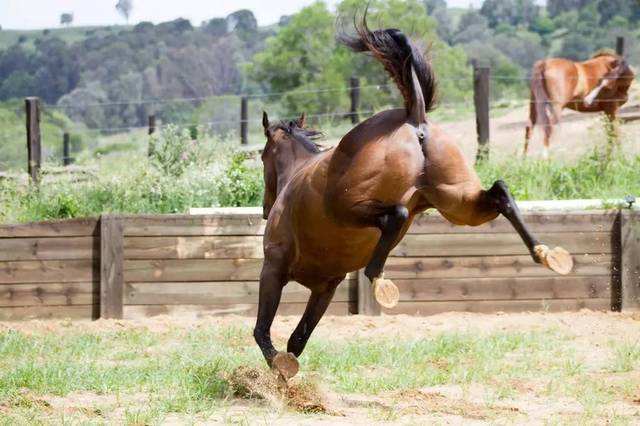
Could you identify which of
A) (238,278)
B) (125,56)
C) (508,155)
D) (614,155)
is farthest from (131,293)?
(125,56)

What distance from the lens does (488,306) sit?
9352mm

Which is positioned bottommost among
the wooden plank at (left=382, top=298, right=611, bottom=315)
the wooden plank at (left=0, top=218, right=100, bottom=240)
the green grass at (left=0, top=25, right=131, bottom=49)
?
the wooden plank at (left=382, top=298, right=611, bottom=315)

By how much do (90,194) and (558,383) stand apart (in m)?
7.06

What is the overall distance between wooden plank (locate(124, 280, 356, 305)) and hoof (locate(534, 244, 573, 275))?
4173 mm

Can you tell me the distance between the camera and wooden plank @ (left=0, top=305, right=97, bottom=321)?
30.1ft

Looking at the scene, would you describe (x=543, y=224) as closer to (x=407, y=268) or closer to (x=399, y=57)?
(x=407, y=268)

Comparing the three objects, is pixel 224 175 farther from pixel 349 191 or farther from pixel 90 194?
pixel 349 191

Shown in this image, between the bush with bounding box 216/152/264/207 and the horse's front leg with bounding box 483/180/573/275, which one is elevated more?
the horse's front leg with bounding box 483/180/573/275

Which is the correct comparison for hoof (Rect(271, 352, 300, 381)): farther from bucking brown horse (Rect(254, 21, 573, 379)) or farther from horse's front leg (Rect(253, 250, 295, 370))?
horse's front leg (Rect(253, 250, 295, 370))

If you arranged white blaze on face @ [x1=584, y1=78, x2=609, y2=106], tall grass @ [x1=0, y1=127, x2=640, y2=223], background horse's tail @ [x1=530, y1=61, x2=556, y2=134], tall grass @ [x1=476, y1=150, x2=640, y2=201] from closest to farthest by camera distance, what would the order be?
1. tall grass @ [x1=0, y1=127, x2=640, y2=223]
2. tall grass @ [x1=476, y1=150, x2=640, y2=201]
3. background horse's tail @ [x1=530, y1=61, x2=556, y2=134]
4. white blaze on face @ [x1=584, y1=78, x2=609, y2=106]

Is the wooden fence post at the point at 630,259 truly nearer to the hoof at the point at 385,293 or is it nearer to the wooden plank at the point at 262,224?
the wooden plank at the point at 262,224

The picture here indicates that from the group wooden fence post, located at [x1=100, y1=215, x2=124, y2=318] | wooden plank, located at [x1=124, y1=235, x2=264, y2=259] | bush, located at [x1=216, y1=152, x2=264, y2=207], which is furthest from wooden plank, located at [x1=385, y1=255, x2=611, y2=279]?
bush, located at [x1=216, y1=152, x2=264, y2=207]

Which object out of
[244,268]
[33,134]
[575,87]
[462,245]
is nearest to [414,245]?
[462,245]

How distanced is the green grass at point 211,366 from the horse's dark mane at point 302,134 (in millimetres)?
1491
